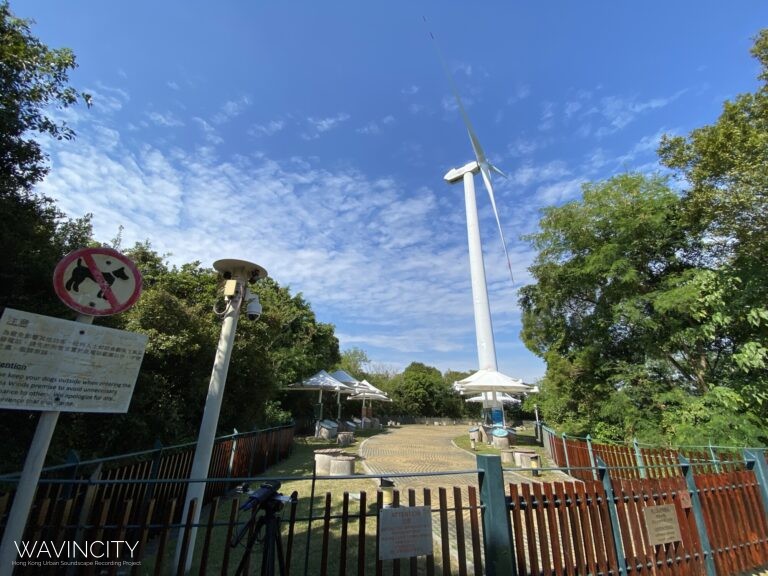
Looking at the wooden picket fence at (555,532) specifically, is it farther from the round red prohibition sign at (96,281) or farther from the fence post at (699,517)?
the round red prohibition sign at (96,281)

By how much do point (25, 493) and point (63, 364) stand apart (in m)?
0.86

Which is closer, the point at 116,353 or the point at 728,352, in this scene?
the point at 116,353

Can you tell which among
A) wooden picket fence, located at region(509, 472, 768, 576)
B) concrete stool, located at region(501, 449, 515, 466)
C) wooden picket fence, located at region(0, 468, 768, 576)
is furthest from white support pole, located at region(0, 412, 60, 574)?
concrete stool, located at region(501, 449, 515, 466)

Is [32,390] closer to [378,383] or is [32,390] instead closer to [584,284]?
[584,284]

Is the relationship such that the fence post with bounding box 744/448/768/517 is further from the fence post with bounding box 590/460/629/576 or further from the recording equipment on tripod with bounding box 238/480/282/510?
the recording equipment on tripod with bounding box 238/480/282/510

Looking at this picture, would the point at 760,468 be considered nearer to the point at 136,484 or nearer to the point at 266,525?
the point at 266,525

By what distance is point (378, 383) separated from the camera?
147ft

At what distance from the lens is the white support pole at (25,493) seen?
2209 millimetres

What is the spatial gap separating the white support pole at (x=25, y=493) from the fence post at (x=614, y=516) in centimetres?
503

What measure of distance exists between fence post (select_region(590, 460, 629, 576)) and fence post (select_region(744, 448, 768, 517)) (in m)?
2.93

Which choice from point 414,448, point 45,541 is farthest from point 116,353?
point 414,448

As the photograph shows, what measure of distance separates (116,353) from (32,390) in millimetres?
468

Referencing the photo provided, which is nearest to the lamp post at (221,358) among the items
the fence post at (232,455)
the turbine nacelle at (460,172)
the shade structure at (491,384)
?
the fence post at (232,455)

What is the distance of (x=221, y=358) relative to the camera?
4.90m
